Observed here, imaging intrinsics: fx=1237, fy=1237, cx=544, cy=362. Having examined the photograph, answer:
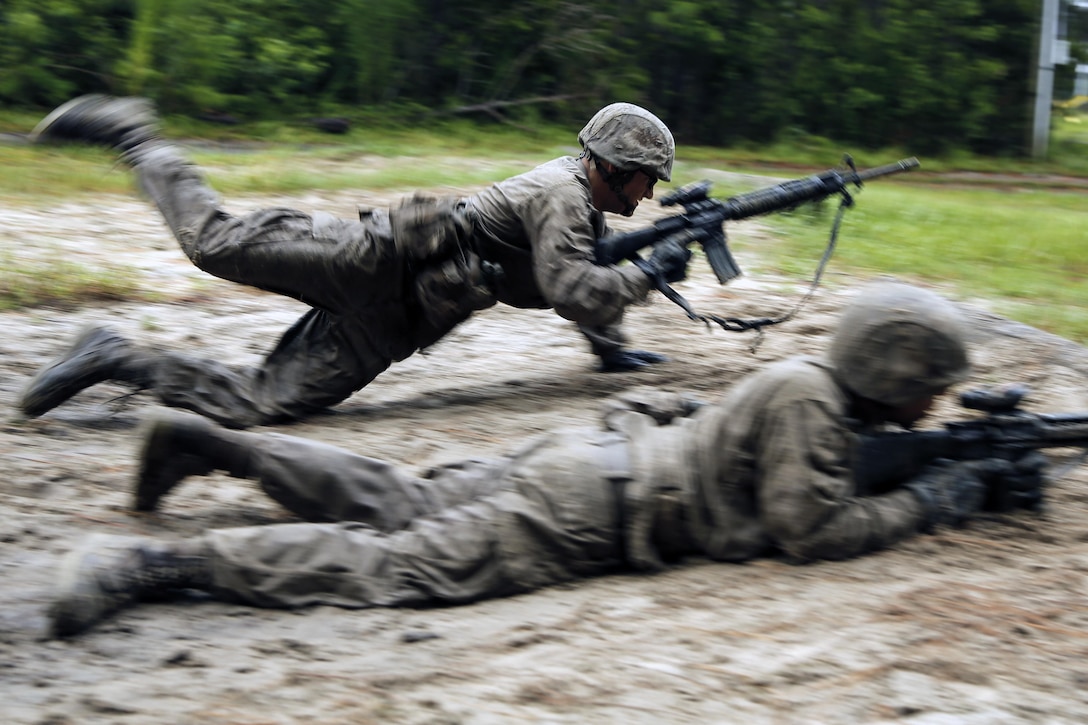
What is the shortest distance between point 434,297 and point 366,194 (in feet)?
16.2

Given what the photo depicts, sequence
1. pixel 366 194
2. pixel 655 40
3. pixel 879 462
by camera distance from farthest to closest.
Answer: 1. pixel 655 40
2. pixel 366 194
3. pixel 879 462

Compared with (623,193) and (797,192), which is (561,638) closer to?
(623,193)

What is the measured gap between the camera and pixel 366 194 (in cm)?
1003

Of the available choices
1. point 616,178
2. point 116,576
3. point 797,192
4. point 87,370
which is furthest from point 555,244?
point 116,576

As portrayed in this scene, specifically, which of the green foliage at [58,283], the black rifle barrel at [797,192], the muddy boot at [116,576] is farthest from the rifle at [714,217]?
the green foliage at [58,283]

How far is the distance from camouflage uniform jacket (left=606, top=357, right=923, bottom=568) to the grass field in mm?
3222

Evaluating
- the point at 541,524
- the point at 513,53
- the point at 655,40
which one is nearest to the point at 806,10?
the point at 655,40

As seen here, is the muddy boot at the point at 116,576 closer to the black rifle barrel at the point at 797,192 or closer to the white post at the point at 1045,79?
the black rifle barrel at the point at 797,192

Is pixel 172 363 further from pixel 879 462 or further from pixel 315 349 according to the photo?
pixel 879 462

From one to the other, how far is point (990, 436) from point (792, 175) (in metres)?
10.5

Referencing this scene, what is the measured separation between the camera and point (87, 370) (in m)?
5.16

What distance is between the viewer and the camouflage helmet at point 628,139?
5445mm

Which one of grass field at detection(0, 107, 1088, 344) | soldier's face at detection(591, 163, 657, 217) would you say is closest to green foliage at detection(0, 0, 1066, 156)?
grass field at detection(0, 107, 1088, 344)

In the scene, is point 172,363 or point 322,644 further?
point 172,363
